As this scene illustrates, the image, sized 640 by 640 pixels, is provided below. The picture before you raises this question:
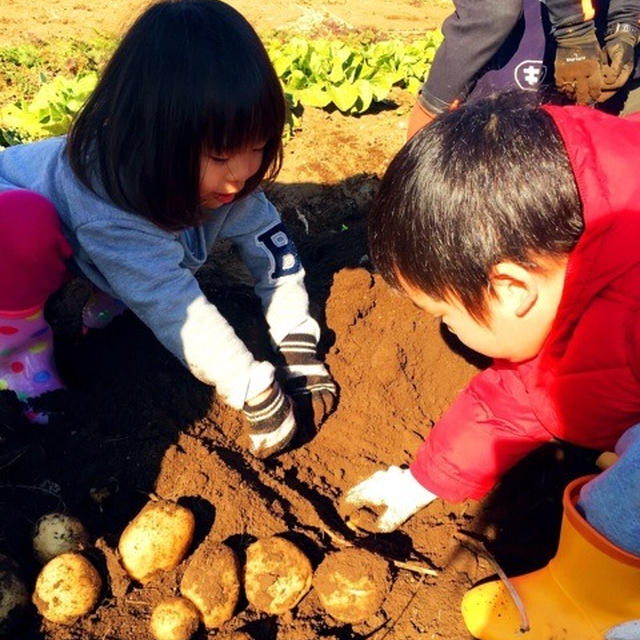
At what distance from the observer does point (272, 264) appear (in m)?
3.18

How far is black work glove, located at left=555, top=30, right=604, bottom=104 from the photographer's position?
3.58m

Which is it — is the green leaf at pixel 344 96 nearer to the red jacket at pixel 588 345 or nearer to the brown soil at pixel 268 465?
the brown soil at pixel 268 465

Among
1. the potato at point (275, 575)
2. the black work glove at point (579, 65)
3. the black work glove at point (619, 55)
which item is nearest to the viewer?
the potato at point (275, 575)

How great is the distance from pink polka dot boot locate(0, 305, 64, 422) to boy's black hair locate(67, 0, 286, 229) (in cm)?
61

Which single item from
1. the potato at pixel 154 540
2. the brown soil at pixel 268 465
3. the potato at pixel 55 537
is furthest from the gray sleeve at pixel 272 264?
the potato at pixel 55 537

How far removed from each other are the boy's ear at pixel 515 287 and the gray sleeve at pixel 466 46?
184 cm

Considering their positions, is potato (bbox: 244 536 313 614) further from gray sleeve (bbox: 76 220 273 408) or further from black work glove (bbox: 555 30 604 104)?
black work glove (bbox: 555 30 604 104)

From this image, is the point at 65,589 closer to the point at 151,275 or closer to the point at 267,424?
the point at 267,424

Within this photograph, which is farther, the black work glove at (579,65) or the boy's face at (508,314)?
the black work glove at (579,65)

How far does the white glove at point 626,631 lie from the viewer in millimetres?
1926

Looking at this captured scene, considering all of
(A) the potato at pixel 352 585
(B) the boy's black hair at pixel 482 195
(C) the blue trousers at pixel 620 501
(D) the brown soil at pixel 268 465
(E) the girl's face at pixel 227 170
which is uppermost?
(B) the boy's black hair at pixel 482 195

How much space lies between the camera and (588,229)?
187 cm

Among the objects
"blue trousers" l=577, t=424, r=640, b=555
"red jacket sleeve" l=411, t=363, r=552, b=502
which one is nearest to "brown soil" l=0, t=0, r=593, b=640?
"red jacket sleeve" l=411, t=363, r=552, b=502

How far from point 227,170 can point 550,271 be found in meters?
1.11
